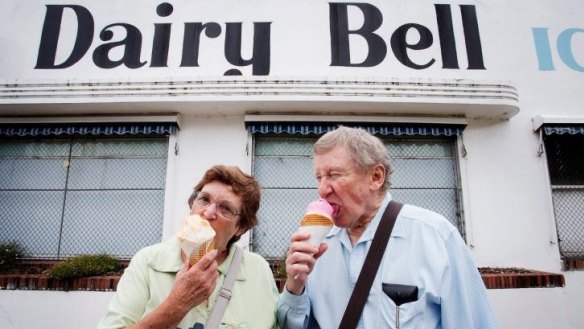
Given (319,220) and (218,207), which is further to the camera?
(218,207)

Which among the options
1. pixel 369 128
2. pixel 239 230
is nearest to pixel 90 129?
pixel 239 230

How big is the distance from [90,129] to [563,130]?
8.35 meters

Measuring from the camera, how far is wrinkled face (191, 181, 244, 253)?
1.90m

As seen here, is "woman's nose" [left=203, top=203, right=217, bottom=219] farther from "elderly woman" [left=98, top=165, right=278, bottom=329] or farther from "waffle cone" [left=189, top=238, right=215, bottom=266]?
"waffle cone" [left=189, top=238, right=215, bottom=266]

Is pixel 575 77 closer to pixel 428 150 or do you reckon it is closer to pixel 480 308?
pixel 428 150

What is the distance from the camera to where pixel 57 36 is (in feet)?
20.3

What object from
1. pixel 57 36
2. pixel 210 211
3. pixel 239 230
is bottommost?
pixel 239 230

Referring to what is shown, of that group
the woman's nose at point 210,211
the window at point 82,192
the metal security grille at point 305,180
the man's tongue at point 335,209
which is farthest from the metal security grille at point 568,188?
the window at point 82,192

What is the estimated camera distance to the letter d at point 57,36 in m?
6.07

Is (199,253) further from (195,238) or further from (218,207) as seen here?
(218,207)

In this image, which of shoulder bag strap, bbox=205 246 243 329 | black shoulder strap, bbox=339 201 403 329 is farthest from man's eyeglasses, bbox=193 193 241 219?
black shoulder strap, bbox=339 201 403 329

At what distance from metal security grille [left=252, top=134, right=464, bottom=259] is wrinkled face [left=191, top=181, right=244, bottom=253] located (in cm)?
347

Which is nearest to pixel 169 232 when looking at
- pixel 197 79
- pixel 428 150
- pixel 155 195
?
pixel 155 195

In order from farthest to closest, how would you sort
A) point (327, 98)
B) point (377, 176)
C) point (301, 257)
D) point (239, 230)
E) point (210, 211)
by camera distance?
point (327, 98) → point (239, 230) → point (210, 211) → point (377, 176) → point (301, 257)
